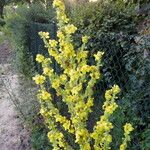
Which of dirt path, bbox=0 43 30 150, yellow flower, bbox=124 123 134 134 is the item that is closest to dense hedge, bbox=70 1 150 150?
yellow flower, bbox=124 123 134 134

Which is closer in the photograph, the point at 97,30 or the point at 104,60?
the point at 104,60

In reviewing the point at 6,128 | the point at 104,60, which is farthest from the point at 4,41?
the point at 104,60

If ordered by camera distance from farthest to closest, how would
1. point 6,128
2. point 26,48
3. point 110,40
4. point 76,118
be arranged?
1. point 26,48
2. point 6,128
3. point 110,40
4. point 76,118

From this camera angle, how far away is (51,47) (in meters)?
4.45

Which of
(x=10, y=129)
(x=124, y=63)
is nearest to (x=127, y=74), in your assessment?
(x=124, y=63)

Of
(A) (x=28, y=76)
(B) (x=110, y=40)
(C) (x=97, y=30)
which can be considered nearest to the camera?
(B) (x=110, y=40)

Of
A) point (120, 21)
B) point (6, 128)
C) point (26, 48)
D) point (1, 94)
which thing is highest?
point (26, 48)

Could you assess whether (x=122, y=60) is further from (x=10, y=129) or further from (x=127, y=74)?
(x=10, y=129)

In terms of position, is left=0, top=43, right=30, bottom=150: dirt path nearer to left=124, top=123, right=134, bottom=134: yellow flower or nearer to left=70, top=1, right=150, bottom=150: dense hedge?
left=70, top=1, right=150, bottom=150: dense hedge

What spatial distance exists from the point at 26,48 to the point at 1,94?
204 cm

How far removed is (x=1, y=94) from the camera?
339 inches

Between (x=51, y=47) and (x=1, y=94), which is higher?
(x=1, y=94)

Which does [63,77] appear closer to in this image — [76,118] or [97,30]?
[76,118]

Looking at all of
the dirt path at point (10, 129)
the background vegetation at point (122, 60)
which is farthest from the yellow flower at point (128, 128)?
the dirt path at point (10, 129)
